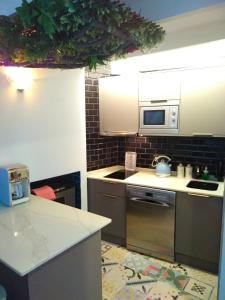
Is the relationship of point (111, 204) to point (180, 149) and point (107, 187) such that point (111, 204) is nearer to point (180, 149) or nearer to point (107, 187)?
point (107, 187)

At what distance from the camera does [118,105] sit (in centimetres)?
292

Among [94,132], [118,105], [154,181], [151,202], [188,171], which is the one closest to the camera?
[151,202]

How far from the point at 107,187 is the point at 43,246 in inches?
61.4

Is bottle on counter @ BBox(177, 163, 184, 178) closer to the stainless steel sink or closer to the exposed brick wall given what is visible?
the stainless steel sink

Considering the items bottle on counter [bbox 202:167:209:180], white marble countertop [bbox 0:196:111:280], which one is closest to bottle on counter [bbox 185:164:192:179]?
bottle on counter [bbox 202:167:209:180]

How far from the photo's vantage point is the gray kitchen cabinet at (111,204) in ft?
8.91

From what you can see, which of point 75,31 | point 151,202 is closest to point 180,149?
point 151,202

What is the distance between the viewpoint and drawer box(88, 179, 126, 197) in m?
2.68

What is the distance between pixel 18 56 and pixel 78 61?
0.94 ft

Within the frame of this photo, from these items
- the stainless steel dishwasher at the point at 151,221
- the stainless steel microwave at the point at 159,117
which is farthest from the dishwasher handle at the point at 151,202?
the stainless steel microwave at the point at 159,117

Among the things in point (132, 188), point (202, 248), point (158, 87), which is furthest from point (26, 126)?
point (202, 248)

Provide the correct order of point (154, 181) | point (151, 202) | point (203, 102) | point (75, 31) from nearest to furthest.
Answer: point (75, 31) < point (203, 102) < point (151, 202) < point (154, 181)

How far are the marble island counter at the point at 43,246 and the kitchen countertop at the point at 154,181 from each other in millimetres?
1051

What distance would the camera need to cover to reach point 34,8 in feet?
2.43
